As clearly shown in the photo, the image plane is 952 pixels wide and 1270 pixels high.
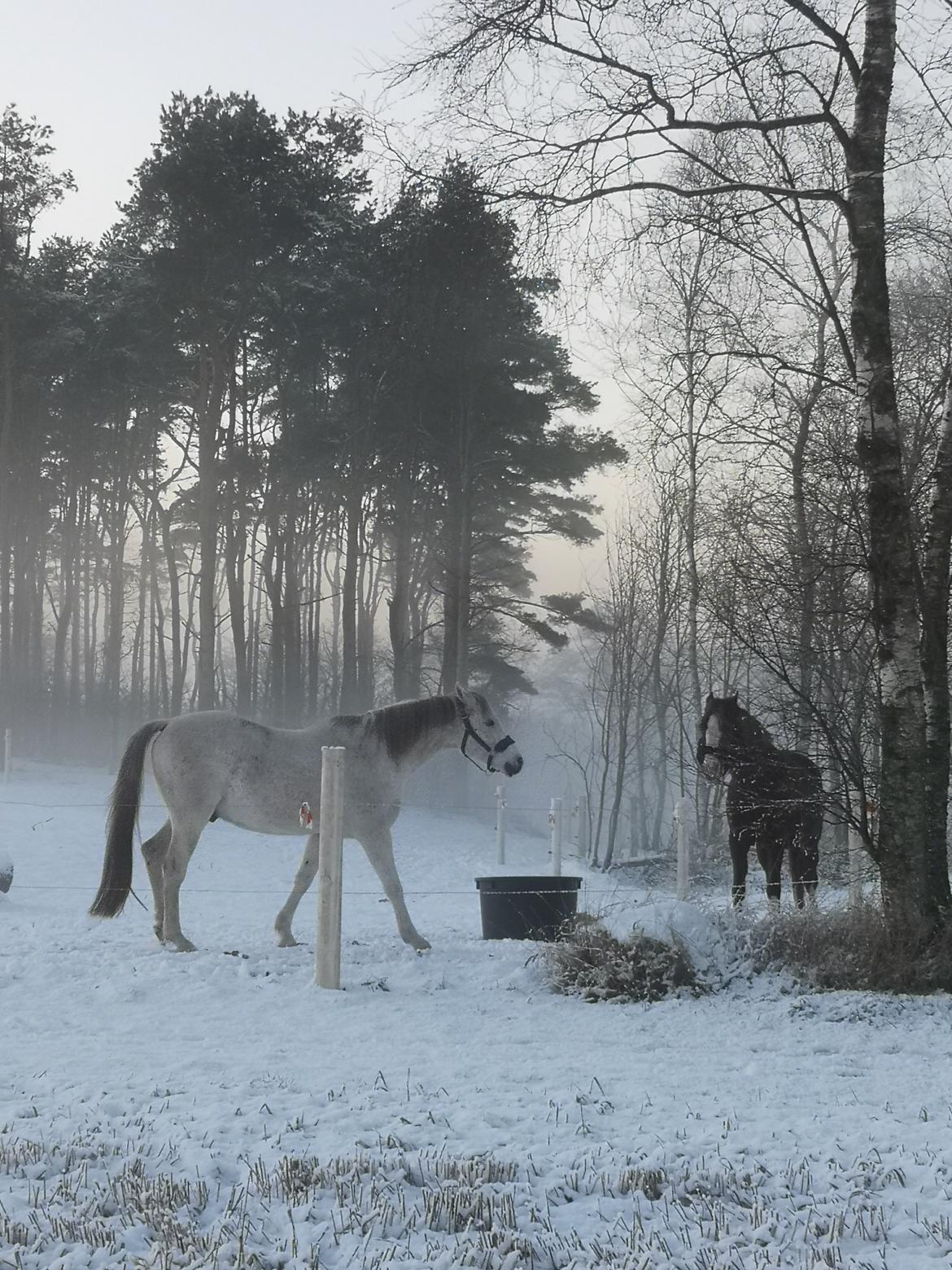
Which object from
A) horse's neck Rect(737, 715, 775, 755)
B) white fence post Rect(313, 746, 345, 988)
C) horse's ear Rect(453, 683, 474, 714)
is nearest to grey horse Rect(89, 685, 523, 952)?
horse's ear Rect(453, 683, 474, 714)

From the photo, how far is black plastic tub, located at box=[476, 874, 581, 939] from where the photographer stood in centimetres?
979

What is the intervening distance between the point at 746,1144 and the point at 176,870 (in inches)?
213

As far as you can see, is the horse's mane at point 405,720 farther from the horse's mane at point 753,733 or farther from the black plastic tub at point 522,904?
Result: the horse's mane at point 753,733

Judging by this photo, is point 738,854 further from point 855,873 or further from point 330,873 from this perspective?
point 330,873

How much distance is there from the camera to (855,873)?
951 centimetres

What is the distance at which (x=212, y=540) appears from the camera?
80.7ft

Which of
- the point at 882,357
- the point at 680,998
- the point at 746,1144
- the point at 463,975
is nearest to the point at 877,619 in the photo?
the point at 882,357

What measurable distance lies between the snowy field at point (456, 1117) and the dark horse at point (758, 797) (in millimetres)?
2043

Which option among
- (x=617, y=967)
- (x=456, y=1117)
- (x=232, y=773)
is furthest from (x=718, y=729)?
(x=456, y=1117)

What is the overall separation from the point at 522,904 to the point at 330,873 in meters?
2.81

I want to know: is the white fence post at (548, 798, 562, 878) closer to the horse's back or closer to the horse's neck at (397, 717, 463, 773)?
the horse's neck at (397, 717, 463, 773)

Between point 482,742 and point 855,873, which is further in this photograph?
point 855,873

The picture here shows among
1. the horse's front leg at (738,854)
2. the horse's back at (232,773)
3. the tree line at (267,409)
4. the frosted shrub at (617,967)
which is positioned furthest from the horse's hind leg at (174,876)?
the tree line at (267,409)

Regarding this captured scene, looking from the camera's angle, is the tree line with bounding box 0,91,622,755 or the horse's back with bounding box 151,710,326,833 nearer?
the horse's back with bounding box 151,710,326,833
